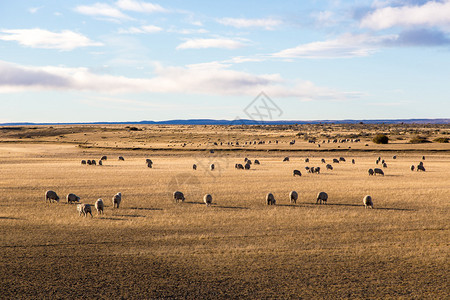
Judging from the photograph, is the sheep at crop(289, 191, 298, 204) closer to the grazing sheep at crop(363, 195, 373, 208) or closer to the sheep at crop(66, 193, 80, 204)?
the grazing sheep at crop(363, 195, 373, 208)

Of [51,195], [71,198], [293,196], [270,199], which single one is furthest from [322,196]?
[51,195]

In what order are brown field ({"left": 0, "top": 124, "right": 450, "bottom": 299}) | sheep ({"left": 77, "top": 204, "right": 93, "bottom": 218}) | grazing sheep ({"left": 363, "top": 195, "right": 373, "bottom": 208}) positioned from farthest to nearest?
grazing sheep ({"left": 363, "top": 195, "right": 373, "bottom": 208}), sheep ({"left": 77, "top": 204, "right": 93, "bottom": 218}), brown field ({"left": 0, "top": 124, "right": 450, "bottom": 299})

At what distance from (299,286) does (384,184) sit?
81.7 feet

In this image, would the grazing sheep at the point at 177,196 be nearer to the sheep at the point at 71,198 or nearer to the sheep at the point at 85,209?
the sheep at the point at 85,209

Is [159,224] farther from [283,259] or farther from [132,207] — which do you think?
[283,259]

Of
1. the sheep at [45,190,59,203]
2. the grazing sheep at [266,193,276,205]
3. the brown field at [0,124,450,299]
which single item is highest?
the sheep at [45,190,59,203]

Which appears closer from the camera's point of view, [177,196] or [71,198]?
[71,198]

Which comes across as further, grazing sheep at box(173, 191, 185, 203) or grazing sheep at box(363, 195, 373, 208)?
grazing sheep at box(173, 191, 185, 203)

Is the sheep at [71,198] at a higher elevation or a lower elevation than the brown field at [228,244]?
higher

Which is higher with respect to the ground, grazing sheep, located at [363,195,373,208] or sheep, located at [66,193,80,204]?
sheep, located at [66,193,80,204]

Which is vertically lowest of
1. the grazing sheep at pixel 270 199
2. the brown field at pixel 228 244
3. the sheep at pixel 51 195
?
the brown field at pixel 228 244

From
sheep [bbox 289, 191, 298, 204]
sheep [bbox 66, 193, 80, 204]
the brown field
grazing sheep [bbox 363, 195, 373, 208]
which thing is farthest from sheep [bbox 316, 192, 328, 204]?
sheep [bbox 66, 193, 80, 204]

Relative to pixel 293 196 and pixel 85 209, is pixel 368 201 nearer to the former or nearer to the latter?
pixel 293 196

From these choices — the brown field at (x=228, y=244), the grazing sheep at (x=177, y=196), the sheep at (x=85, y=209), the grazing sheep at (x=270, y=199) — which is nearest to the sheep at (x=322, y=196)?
the brown field at (x=228, y=244)
